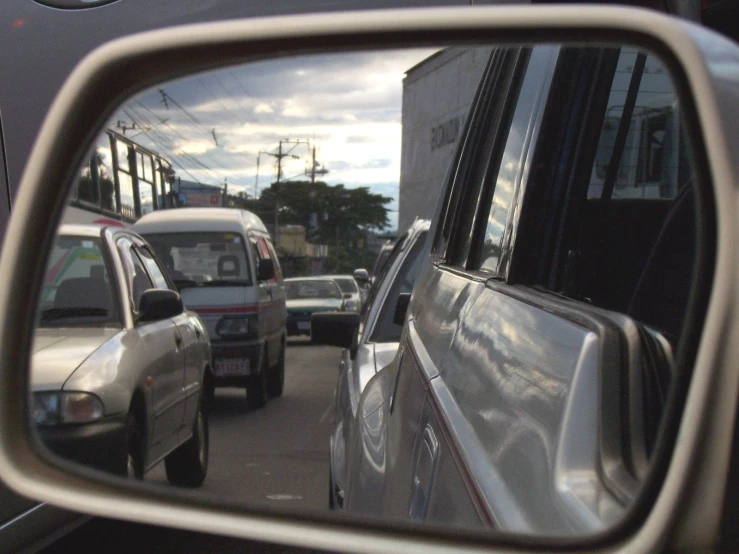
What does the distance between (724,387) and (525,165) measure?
947 mm

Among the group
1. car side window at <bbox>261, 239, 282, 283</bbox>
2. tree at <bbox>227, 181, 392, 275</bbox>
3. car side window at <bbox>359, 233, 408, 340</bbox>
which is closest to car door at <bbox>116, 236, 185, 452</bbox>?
car side window at <bbox>261, 239, 282, 283</bbox>

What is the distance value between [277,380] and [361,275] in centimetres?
66

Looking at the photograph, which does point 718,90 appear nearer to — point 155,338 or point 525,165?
point 525,165

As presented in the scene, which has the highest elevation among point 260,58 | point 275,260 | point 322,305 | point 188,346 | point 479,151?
point 260,58

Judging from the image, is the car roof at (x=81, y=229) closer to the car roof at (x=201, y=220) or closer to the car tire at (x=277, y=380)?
the car roof at (x=201, y=220)

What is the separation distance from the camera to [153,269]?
1.98m

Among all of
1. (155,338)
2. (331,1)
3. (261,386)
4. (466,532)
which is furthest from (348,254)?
(331,1)

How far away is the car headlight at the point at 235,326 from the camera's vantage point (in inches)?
82.1

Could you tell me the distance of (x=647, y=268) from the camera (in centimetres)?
141

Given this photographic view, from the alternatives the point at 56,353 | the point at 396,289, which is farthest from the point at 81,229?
the point at 396,289

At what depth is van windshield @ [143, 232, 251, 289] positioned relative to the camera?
Result: 178 centimetres

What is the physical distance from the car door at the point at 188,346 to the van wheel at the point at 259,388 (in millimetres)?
155

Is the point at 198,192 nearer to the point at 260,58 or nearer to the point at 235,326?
the point at 260,58

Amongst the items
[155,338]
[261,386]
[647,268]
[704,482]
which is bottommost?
[261,386]
